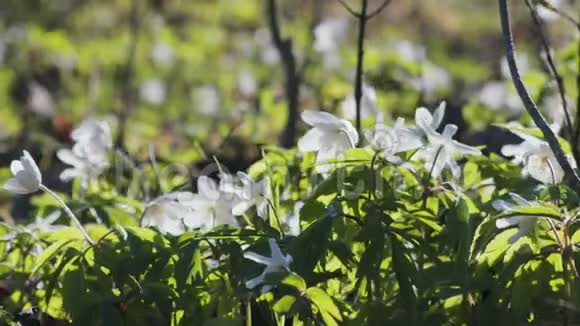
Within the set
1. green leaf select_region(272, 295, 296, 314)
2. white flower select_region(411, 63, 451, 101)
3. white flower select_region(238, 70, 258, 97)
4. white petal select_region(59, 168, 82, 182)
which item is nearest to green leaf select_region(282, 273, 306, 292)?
green leaf select_region(272, 295, 296, 314)

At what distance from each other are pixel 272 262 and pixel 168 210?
680 mm

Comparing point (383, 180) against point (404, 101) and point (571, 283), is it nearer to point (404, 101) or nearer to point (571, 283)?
point (571, 283)

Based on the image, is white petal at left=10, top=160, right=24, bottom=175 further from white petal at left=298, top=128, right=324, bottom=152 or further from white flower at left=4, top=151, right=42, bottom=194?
white petal at left=298, top=128, right=324, bottom=152

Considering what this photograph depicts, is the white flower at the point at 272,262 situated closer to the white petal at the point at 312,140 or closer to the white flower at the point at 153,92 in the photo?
the white petal at the point at 312,140

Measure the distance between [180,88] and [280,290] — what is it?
6229 millimetres

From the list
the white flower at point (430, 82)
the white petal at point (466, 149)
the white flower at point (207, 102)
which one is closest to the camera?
the white petal at point (466, 149)

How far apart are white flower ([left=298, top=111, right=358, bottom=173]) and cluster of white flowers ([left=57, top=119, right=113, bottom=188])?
109cm

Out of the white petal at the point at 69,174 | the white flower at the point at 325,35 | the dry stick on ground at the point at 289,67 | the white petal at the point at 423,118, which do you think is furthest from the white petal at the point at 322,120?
the white flower at the point at 325,35

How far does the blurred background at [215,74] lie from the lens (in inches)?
203

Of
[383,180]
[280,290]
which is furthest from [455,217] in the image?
[280,290]

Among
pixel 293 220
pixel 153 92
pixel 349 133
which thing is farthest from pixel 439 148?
pixel 153 92

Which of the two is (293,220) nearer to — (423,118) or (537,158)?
(423,118)

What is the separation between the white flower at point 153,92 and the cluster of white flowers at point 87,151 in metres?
4.12

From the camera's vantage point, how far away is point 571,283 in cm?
215
